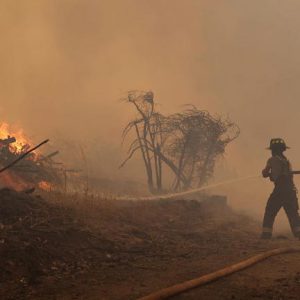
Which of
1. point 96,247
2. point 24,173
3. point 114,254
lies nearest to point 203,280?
point 114,254

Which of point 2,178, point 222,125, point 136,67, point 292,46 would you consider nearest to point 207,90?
point 136,67

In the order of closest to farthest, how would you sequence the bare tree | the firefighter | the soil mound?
the soil mound < the firefighter < the bare tree

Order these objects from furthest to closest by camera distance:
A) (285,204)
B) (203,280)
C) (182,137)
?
(182,137) < (285,204) < (203,280)

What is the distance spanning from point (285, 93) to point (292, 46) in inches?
334

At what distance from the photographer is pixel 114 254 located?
22.0ft

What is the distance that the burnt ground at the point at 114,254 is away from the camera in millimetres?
5016

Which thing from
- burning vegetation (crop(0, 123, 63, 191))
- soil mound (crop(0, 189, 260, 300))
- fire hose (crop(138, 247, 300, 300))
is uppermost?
burning vegetation (crop(0, 123, 63, 191))

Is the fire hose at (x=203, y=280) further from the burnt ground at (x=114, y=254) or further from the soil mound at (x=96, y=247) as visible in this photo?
the soil mound at (x=96, y=247)

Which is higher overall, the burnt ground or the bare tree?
the bare tree

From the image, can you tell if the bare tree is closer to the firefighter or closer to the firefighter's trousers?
the firefighter

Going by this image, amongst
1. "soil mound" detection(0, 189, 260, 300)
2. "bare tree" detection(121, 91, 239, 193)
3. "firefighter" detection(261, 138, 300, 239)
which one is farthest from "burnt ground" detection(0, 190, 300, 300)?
"bare tree" detection(121, 91, 239, 193)

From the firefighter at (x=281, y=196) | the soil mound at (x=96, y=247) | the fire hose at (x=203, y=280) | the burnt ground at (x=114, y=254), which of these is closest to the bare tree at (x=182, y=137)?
the soil mound at (x=96, y=247)

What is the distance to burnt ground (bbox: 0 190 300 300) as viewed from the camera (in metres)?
5.02

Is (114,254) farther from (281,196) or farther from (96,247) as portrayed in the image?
(281,196)
